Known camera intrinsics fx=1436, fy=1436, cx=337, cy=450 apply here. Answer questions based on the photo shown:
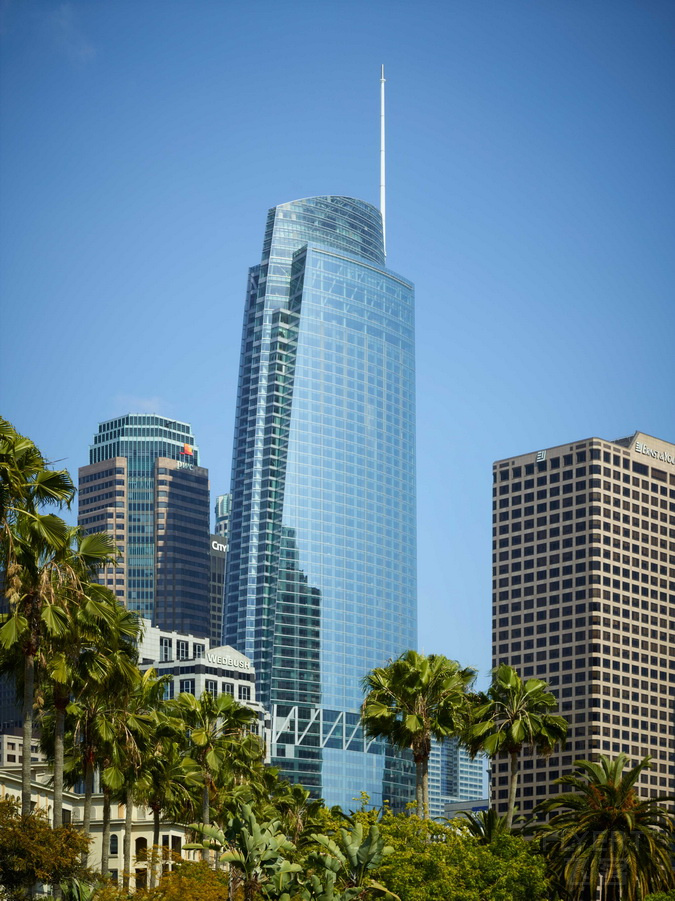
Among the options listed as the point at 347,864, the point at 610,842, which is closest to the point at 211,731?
the point at 347,864

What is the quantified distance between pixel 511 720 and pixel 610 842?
9.12 metres

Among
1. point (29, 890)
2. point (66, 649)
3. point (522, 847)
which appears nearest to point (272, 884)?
point (29, 890)

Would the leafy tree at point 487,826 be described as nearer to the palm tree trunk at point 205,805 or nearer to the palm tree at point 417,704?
the palm tree at point 417,704

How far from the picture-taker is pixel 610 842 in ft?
262

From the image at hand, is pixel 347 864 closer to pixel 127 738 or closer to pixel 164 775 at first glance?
pixel 127 738

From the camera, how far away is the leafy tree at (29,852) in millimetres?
54875

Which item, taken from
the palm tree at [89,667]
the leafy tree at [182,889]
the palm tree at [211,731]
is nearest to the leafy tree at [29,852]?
the palm tree at [89,667]

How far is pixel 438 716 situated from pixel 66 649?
27.1 metres

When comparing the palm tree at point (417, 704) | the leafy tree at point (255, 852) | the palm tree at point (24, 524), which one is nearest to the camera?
the palm tree at point (24, 524)

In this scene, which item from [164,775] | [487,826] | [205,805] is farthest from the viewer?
[205,805]

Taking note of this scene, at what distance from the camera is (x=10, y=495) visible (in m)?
41.6

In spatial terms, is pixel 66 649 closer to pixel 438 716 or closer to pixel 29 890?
pixel 29 890

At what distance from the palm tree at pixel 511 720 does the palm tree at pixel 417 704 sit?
2.89 m

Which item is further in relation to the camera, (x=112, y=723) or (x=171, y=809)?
(x=171, y=809)
